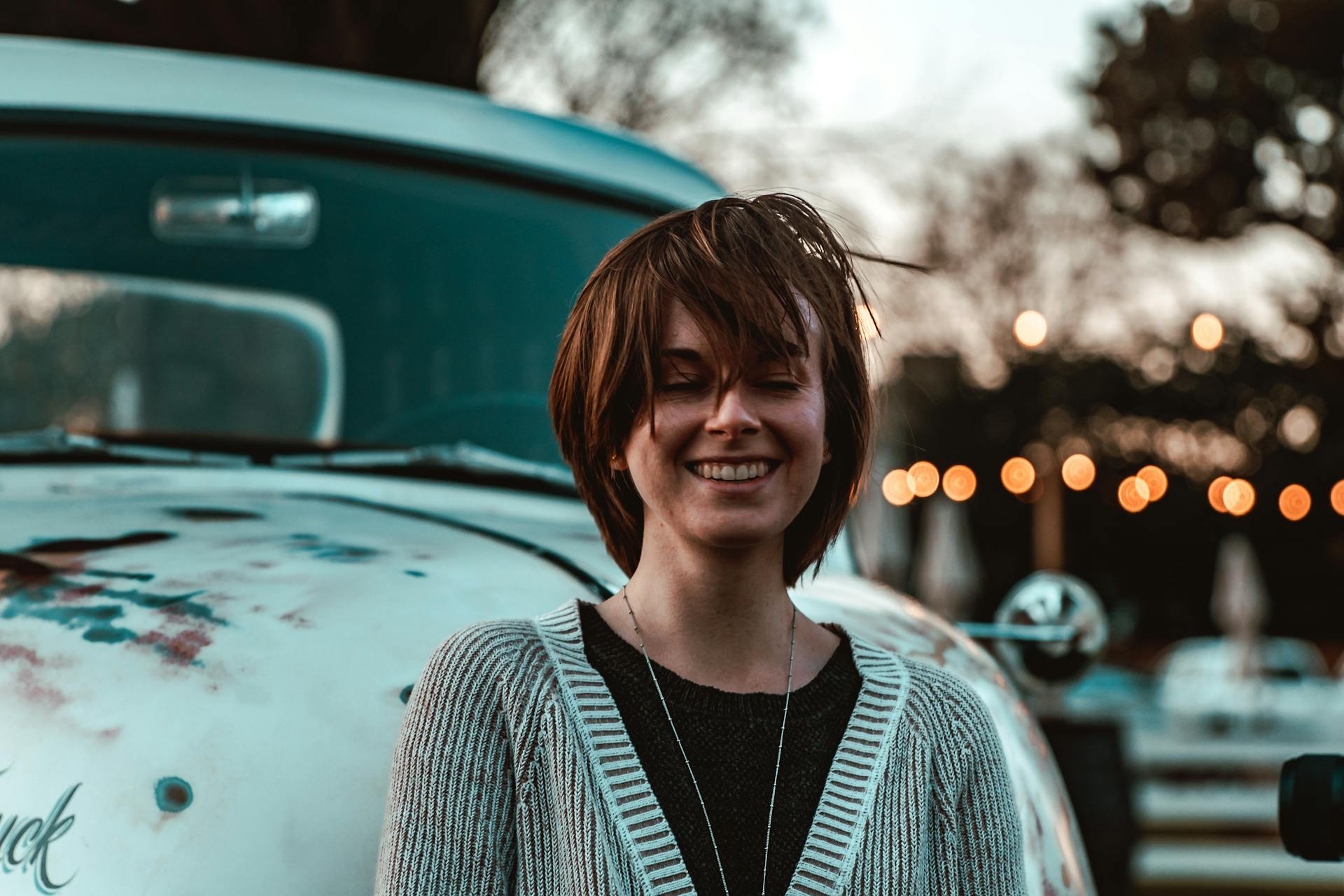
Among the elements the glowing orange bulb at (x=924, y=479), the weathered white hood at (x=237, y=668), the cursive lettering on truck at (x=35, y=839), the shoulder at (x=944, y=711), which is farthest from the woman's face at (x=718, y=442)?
the glowing orange bulb at (x=924, y=479)

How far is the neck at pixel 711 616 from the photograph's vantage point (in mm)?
1513

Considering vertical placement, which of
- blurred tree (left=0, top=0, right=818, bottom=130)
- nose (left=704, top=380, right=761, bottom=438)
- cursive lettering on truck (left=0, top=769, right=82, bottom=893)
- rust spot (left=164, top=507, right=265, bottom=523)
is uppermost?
blurred tree (left=0, top=0, right=818, bottom=130)

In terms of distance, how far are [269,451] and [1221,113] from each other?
26381 millimetres

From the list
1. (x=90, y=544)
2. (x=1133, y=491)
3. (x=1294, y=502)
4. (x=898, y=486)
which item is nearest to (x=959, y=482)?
(x=1133, y=491)

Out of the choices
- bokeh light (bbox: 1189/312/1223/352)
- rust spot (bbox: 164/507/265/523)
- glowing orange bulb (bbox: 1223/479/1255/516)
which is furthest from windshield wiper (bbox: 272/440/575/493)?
glowing orange bulb (bbox: 1223/479/1255/516)

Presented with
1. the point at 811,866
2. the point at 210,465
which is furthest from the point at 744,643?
the point at 210,465

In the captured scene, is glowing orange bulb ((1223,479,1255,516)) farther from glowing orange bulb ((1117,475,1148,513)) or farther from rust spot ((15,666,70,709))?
rust spot ((15,666,70,709))

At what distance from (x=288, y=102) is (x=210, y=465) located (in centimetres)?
69

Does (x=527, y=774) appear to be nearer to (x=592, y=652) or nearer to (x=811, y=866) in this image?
(x=592, y=652)

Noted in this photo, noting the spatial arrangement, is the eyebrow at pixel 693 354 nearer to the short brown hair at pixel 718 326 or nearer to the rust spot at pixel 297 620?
the short brown hair at pixel 718 326

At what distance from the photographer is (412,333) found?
114 inches

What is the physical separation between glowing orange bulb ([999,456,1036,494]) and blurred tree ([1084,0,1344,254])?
29.3 ft

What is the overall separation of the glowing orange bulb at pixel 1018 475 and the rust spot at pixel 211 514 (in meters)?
33.8

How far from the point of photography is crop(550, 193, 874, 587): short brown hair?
1.47 m
